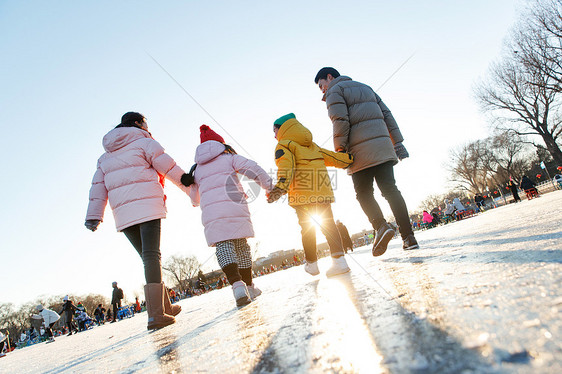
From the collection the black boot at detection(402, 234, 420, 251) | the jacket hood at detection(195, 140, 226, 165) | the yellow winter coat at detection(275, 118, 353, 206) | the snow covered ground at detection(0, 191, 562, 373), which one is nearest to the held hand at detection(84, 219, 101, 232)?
the jacket hood at detection(195, 140, 226, 165)

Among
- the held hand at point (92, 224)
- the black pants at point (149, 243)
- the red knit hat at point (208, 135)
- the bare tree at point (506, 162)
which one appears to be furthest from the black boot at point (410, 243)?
the bare tree at point (506, 162)

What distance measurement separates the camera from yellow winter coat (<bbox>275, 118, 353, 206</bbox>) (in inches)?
112

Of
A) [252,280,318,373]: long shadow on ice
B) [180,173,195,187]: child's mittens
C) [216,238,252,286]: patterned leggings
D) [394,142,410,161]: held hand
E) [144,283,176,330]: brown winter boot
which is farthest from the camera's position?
[394,142,410,161]: held hand

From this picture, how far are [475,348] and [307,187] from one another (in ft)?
7.94

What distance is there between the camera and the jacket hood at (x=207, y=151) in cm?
313

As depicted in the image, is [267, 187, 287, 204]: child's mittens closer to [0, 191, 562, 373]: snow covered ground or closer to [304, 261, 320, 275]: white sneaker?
[304, 261, 320, 275]: white sneaker

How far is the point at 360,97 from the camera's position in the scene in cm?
337

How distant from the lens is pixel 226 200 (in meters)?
3.01

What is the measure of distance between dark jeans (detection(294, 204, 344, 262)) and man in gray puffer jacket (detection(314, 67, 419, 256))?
482mm

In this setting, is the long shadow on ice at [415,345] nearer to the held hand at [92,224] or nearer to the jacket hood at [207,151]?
the jacket hood at [207,151]

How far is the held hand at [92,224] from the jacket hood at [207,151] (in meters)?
1.10

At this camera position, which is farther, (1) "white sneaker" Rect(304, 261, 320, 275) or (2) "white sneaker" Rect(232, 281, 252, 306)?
(1) "white sneaker" Rect(304, 261, 320, 275)

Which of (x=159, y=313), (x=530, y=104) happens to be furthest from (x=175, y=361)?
(x=530, y=104)

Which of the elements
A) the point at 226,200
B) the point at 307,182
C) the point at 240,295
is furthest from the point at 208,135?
the point at 240,295
